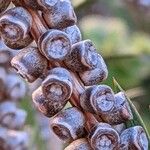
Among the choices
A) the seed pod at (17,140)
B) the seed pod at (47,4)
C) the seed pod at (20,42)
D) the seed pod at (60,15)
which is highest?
the seed pod at (47,4)

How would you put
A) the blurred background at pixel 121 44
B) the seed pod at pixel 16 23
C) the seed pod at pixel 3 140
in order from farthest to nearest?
the blurred background at pixel 121 44
the seed pod at pixel 3 140
the seed pod at pixel 16 23


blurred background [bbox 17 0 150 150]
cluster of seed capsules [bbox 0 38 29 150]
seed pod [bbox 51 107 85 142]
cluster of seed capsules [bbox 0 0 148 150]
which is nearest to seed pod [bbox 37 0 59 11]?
cluster of seed capsules [bbox 0 0 148 150]

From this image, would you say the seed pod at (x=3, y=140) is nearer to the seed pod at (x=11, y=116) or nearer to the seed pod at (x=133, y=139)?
the seed pod at (x=11, y=116)

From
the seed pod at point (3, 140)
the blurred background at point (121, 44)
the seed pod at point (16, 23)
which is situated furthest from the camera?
the blurred background at point (121, 44)

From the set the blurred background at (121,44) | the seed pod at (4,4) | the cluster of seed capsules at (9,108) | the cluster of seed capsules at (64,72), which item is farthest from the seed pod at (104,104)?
the blurred background at (121,44)

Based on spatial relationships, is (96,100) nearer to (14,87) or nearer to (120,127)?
(120,127)

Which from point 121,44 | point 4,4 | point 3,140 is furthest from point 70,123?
point 121,44

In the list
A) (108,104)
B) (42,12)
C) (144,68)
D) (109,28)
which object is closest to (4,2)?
(42,12)
